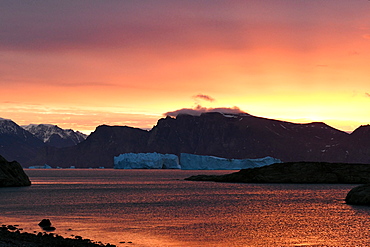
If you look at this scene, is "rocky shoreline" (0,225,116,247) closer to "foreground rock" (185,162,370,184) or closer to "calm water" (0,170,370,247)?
"calm water" (0,170,370,247)

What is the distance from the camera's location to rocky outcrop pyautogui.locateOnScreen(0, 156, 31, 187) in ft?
315

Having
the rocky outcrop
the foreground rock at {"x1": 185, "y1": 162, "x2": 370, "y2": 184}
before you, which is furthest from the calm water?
the foreground rock at {"x1": 185, "y1": 162, "x2": 370, "y2": 184}

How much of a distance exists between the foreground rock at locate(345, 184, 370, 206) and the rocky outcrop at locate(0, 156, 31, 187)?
63833mm

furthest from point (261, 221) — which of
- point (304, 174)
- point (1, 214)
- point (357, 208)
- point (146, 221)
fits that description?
point (304, 174)

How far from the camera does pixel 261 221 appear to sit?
45.6 metres

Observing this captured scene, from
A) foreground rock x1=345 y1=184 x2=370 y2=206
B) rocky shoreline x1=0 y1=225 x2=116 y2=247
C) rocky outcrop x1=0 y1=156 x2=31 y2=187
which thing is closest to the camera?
rocky shoreline x1=0 y1=225 x2=116 y2=247

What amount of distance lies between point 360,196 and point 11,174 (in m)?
68.8

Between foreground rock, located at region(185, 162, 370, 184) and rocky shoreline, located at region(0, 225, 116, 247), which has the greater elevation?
foreground rock, located at region(185, 162, 370, 184)

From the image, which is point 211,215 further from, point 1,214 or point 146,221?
point 1,214

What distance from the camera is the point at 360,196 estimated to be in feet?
199

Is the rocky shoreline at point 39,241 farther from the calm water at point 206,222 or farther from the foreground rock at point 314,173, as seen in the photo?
the foreground rock at point 314,173

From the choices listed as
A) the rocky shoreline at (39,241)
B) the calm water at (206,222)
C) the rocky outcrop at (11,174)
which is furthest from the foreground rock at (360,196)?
the rocky outcrop at (11,174)

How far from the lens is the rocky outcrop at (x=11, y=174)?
96019 millimetres

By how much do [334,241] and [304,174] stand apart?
313ft
